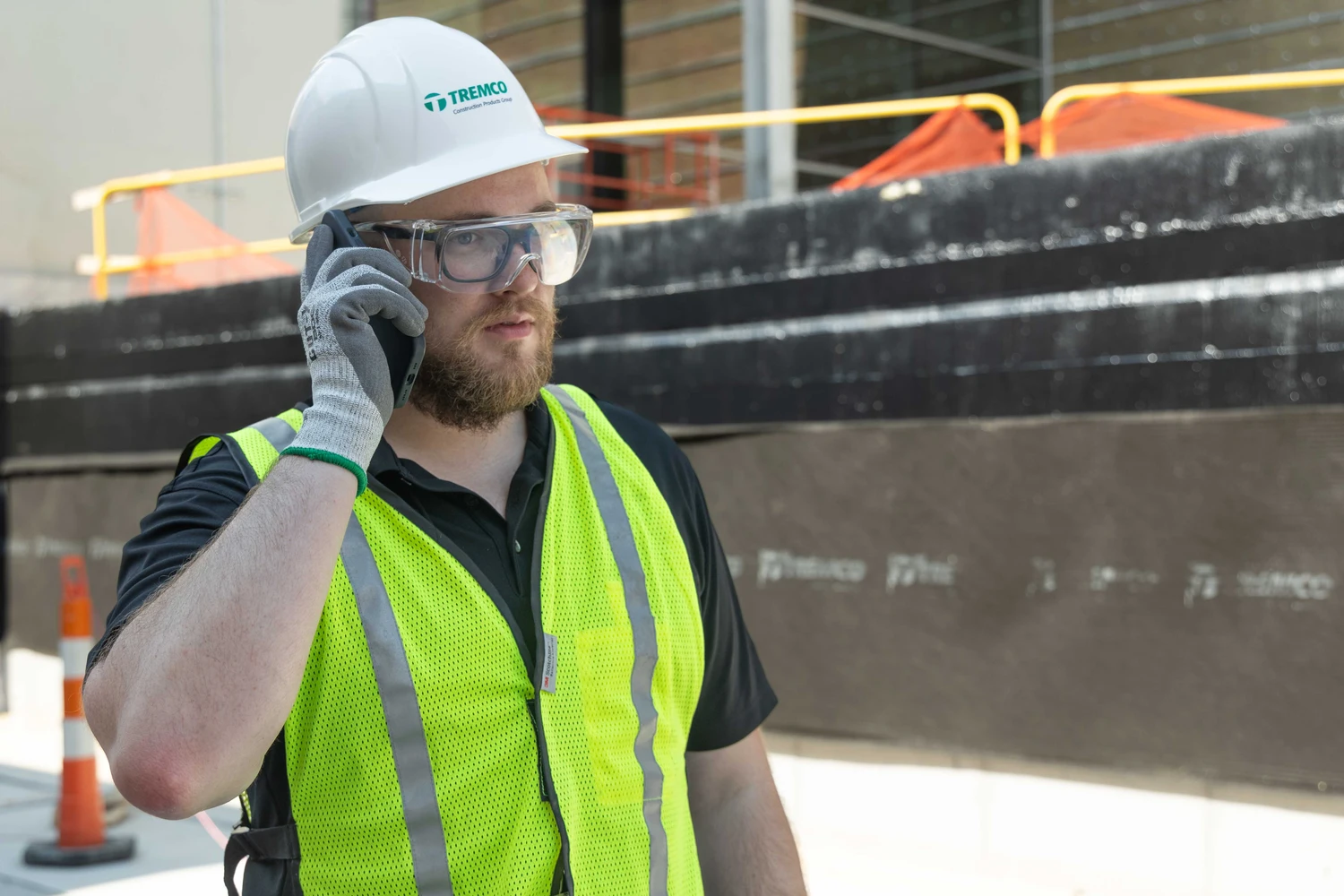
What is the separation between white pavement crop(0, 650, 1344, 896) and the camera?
16.4 feet

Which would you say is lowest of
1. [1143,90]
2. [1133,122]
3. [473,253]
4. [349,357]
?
[349,357]

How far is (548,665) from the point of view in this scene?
2.12 m

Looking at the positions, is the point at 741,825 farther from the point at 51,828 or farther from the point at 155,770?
the point at 51,828

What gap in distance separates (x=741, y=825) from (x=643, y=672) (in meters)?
0.38

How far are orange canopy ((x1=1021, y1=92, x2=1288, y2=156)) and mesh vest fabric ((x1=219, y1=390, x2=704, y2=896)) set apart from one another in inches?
167

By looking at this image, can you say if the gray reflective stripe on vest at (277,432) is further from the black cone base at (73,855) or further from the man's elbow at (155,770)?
the black cone base at (73,855)

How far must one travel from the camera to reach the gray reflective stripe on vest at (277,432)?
2186mm

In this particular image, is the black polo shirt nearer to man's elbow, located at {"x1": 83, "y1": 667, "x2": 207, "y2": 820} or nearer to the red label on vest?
the red label on vest

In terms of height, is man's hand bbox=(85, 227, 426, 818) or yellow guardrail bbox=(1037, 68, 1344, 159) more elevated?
yellow guardrail bbox=(1037, 68, 1344, 159)

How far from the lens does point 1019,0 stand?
1725 centimetres

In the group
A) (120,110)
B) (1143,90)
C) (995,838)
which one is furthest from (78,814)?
(120,110)

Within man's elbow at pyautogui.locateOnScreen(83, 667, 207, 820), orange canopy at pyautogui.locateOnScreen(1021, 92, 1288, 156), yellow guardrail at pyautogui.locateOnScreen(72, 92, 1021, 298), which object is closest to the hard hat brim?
man's elbow at pyautogui.locateOnScreen(83, 667, 207, 820)

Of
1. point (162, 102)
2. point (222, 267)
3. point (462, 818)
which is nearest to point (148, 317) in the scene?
point (222, 267)

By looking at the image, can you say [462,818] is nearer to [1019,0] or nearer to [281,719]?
[281,719]
